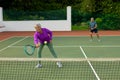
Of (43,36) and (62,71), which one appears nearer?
(62,71)

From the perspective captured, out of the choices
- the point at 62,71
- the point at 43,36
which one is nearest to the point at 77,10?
the point at 43,36

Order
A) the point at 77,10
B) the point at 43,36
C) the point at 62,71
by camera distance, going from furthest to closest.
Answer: the point at 77,10 → the point at 43,36 → the point at 62,71

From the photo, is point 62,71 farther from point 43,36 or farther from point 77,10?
point 77,10

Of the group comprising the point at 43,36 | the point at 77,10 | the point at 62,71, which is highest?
the point at 77,10

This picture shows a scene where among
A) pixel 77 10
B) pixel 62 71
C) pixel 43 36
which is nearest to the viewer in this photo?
pixel 62 71

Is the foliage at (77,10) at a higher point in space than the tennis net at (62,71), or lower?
higher

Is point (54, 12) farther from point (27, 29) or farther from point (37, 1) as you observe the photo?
point (37, 1)

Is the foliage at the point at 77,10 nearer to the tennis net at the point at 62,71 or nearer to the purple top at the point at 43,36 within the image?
the tennis net at the point at 62,71

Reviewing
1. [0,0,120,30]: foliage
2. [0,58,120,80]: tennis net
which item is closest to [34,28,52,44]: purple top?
[0,58,120,80]: tennis net

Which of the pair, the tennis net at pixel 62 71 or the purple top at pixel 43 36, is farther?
the purple top at pixel 43 36

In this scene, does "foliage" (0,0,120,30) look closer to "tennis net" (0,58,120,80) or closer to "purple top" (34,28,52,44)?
"tennis net" (0,58,120,80)

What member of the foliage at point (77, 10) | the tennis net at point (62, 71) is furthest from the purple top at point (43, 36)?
the foliage at point (77, 10)

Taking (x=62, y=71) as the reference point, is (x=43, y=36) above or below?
above

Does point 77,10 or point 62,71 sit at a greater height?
point 77,10
